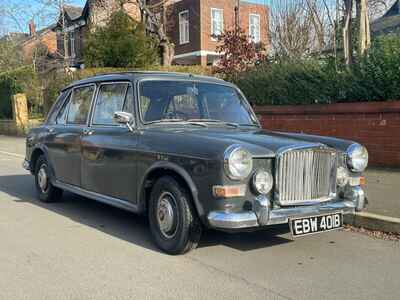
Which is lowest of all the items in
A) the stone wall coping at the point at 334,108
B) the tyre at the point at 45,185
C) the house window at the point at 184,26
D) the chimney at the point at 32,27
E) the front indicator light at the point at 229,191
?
the tyre at the point at 45,185

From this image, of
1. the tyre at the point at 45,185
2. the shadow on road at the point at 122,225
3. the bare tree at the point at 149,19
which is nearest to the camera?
the shadow on road at the point at 122,225

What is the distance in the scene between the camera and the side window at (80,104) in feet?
22.8

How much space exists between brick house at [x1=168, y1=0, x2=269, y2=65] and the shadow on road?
84.5 ft

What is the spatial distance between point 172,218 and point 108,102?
2054 mm

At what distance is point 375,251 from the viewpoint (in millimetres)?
Answer: 5457

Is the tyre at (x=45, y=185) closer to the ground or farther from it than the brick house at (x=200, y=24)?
closer to the ground

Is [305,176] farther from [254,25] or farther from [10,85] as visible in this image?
[254,25]

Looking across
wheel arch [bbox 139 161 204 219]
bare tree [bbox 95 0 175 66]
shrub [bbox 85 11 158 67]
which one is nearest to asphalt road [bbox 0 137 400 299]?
wheel arch [bbox 139 161 204 219]

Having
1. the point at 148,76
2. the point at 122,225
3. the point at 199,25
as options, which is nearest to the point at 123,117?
the point at 148,76

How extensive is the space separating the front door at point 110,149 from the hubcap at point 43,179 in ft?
4.70

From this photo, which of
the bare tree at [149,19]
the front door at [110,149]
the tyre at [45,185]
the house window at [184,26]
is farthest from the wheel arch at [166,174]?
the house window at [184,26]

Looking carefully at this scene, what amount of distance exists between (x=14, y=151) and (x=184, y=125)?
12761 mm

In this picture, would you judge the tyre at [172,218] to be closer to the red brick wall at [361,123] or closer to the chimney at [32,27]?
the red brick wall at [361,123]

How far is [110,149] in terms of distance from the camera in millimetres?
6062
